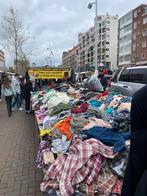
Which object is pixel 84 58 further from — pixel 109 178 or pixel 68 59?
pixel 109 178

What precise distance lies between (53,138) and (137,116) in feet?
8.69

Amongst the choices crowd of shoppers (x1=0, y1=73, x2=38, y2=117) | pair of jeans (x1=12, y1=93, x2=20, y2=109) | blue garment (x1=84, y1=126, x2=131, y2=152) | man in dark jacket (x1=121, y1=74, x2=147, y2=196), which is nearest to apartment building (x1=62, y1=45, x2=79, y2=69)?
pair of jeans (x1=12, y1=93, x2=20, y2=109)

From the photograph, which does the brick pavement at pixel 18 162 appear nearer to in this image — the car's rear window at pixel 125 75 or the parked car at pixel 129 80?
the parked car at pixel 129 80

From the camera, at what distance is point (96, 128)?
369 centimetres

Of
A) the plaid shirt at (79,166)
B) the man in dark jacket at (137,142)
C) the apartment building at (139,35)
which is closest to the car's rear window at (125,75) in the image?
the plaid shirt at (79,166)

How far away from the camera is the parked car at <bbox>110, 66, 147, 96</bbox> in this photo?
10.2m

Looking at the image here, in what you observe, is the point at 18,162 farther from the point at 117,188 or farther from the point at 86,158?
the point at 117,188

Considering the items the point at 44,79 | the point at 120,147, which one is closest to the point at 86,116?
the point at 120,147

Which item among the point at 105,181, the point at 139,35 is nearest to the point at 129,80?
the point at 105,181

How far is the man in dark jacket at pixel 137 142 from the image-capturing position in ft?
5.39

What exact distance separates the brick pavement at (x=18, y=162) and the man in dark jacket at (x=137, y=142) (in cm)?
264

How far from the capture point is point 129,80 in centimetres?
1125

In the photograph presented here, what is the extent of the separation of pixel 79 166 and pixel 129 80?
8753 millimetres

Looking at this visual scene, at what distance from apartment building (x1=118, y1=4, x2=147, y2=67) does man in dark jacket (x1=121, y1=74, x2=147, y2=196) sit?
70673 millimetres
